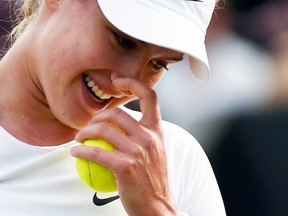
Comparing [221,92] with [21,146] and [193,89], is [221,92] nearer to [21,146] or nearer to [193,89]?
[193,89]

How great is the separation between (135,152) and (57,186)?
0.95 feet

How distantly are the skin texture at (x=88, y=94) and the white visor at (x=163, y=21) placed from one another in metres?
0.06

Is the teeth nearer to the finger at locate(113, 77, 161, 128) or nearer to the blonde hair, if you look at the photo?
the finger at locate(113, 77, 161, 128)

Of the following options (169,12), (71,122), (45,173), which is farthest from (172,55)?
(45,173)

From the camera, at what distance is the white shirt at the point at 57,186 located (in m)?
1.62

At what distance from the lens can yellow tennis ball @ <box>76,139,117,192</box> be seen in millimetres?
1489

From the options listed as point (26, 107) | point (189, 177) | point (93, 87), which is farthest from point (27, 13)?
point (189, 177)

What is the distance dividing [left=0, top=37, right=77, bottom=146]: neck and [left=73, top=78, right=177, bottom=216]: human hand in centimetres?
25

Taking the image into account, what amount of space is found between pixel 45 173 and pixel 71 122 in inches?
5.5

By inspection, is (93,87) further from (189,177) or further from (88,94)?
(189,177)

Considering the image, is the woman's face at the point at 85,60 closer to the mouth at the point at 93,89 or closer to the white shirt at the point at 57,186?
the mouth at the point at 93,89

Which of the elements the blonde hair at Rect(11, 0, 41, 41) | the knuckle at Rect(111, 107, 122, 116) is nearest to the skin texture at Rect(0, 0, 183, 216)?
the knuckle at Rect(111, 107, 122, 116)

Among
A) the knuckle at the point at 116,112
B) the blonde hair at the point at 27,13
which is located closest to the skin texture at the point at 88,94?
the knuckle at the point at 116,112

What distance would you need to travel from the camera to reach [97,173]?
4.94 feet
